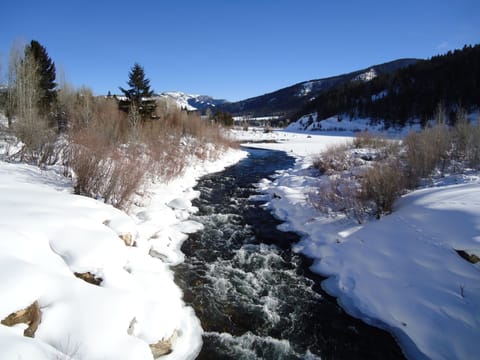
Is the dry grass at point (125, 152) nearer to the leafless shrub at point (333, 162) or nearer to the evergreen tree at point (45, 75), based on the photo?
the evergreen tree at point (45, 75)

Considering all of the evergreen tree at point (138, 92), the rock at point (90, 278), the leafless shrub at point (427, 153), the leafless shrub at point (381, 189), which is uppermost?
the evergreen tree at point (138, 92)

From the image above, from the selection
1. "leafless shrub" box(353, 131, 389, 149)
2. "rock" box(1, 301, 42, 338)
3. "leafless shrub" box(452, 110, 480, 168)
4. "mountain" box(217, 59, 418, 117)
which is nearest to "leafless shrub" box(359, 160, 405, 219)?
"leafless shrub" box(452, 110, 480, 168)

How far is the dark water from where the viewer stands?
157 inches

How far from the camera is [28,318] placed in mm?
2719

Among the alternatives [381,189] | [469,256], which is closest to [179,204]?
[381,189]

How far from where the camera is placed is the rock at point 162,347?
3.47 metres

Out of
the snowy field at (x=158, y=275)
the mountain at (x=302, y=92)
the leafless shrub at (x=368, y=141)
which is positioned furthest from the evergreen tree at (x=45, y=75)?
the mountain at (x=302, y=92)

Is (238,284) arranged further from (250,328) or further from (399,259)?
(399,259)

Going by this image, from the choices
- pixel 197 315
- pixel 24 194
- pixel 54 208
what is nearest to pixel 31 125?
pixel 24 194

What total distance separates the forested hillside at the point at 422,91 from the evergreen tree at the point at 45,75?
4865cm

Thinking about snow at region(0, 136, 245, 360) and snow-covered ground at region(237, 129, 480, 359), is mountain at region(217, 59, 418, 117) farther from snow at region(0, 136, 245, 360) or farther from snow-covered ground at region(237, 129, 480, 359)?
snow at region(0, 136, 245, 360)

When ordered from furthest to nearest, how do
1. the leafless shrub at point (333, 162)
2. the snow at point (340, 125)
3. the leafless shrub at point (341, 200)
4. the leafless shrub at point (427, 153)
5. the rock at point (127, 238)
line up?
the snow at point (340, 125) → the leafless shrub at point (333, 162) → the leafless shrub at point (427, 153) → the leafless shrub at point (341, 200) → the rock at point (127, 238)

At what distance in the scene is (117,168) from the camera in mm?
7457

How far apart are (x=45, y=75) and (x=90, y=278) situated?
3184 centimetres
